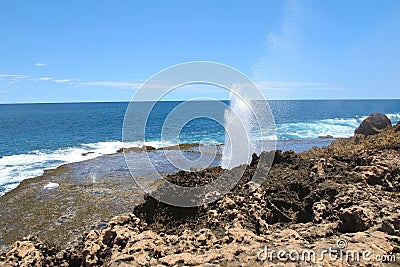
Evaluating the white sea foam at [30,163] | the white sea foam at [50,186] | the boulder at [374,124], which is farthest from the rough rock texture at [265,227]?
the boulder at [374,124]

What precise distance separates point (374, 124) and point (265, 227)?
25.5 m

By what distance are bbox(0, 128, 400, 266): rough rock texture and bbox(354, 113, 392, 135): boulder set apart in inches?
837

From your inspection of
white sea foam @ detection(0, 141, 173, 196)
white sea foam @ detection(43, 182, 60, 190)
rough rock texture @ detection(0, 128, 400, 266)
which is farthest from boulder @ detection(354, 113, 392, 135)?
white sea foam @ detection(43, 182, 60, 190)

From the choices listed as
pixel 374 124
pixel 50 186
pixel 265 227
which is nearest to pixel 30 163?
pixel 50 186

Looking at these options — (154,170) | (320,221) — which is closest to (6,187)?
(154,170)

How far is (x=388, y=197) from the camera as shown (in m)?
5.54

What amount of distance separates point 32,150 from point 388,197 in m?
37.2

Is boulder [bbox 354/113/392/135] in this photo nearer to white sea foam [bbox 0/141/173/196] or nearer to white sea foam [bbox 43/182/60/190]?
white sea foam [bbox 0/141/173/196]

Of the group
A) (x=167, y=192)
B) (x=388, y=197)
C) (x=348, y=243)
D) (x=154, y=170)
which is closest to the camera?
(x=348, y=243)

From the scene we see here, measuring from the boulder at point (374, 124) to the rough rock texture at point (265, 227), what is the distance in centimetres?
2125

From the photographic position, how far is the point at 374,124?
26.0m

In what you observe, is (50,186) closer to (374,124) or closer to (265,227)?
(265,227)


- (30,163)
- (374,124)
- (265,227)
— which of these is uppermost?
(374,124)

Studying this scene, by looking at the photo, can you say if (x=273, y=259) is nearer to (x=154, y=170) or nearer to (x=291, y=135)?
(x=154, y=170)
